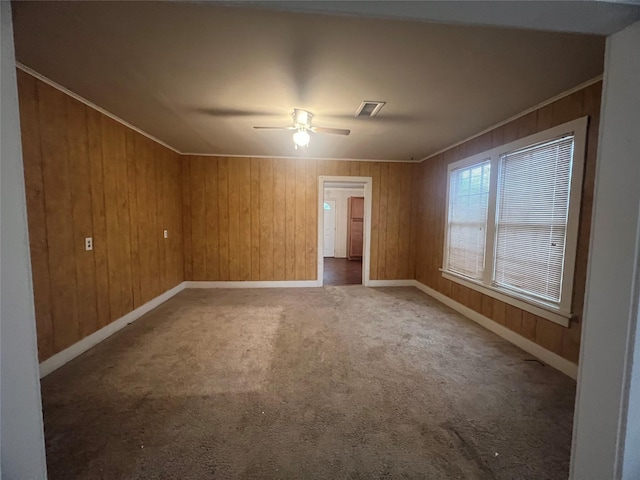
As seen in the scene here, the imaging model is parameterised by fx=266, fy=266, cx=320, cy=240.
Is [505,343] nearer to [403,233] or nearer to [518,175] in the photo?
[518,175]

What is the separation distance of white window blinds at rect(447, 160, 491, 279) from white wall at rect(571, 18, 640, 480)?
2.50 m

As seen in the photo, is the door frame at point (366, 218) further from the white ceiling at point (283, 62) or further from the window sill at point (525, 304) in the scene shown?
the white ceiling at point (283, 62)

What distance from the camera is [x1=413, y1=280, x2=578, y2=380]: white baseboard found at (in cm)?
226

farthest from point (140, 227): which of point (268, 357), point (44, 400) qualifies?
point (268, 357)

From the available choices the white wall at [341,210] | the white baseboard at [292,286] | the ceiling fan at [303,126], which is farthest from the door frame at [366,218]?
the white wall at [341,210]

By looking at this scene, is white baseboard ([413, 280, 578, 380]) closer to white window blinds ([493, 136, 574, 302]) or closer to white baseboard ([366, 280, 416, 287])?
white window blinds ([493, 136, 574, 302])

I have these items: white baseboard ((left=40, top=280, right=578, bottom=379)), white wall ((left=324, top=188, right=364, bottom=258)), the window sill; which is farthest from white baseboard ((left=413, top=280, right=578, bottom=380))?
white wall ((left=324, top=188, right=364, bottom=258))

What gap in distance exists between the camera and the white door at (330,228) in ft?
28.9

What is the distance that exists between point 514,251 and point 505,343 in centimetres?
98

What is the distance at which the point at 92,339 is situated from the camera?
2.64m

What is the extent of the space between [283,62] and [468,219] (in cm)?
304

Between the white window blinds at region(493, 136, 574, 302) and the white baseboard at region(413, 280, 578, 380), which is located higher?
the white window blinds at region(493, 136, 574, 302)

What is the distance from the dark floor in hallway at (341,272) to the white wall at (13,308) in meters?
4.61

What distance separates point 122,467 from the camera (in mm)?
1356
